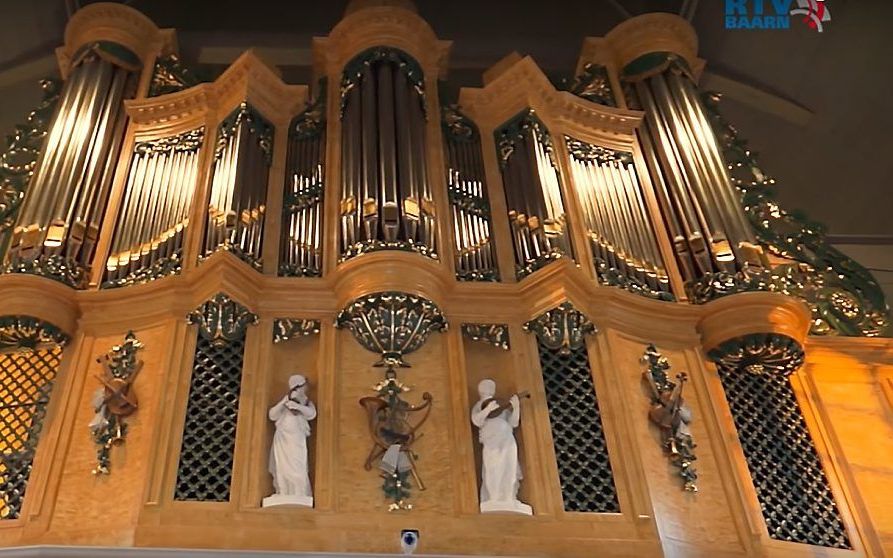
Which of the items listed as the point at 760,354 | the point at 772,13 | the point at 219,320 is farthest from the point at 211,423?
the point at 772,13

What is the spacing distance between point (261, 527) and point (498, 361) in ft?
8.39

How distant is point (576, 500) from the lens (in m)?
7.88

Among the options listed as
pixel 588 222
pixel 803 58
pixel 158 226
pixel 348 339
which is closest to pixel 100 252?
pixel 158 226

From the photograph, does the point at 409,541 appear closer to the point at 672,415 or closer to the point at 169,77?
the point at 672,415

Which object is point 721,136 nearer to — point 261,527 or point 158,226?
point 158,226

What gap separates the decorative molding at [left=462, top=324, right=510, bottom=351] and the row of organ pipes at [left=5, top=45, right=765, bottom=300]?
21.6 inches

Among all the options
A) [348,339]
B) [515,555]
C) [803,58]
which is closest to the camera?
[515,555]

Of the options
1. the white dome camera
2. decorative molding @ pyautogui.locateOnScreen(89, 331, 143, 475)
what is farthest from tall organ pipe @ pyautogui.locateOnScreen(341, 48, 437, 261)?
the white dome camera

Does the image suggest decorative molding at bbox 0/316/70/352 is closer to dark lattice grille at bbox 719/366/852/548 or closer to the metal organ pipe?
the metal organ pipe

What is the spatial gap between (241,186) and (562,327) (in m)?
3.45

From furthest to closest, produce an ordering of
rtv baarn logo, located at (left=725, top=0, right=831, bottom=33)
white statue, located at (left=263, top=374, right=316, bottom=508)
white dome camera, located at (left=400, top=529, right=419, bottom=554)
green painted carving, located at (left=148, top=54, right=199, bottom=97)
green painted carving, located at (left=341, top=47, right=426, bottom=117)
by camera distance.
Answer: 1. rtv baarn logo, located at (left=725, top=0, right=831, bottom=33)
2. green painted carving, located at (left=148, top=54, right=199, bottom=97)
3. green painted carving, located at (left=341, top=47, right=426, bottom=117)
4. white statue, located at (left=263, top=374, right=316, bottom=508)
5. white dome camera, located at (left=400, top=529, right=419, bottom=554)

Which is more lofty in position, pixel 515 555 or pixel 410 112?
pixel 410 112

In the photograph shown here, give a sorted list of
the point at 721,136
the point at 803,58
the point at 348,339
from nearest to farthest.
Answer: the point at 348,339
the point at 721,136
the point at 803,58

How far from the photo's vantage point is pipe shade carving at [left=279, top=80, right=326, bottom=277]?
9455 mm
